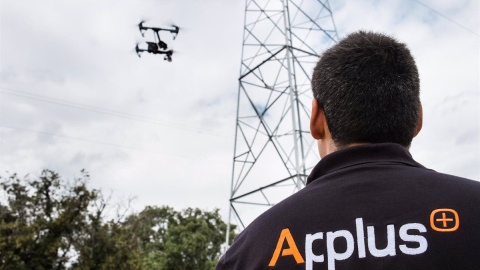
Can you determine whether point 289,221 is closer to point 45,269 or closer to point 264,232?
point 264,232

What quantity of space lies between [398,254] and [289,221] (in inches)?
9.9

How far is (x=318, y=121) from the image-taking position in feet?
4.52

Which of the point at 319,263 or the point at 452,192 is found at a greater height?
the point at 452,192

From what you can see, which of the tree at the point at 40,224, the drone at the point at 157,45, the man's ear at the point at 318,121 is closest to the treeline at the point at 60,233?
the tree at the point at 40,224

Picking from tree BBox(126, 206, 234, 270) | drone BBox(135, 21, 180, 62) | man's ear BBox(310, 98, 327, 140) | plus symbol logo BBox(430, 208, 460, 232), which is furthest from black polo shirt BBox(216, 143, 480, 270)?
tree BBox(126, 206, 234, 270)

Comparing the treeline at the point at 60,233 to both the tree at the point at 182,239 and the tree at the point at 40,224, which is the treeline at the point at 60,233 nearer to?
the tree at the point at 40,224

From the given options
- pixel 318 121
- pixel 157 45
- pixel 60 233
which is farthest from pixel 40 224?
pixel 318 121

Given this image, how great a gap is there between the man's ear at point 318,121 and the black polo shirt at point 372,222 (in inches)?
7.1

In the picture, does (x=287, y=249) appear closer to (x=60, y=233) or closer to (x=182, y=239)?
(x=60, y=233)

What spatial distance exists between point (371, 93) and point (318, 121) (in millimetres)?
177

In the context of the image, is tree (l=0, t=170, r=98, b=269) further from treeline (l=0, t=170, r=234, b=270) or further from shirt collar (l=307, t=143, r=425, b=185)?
shirt collar (l=307, t=143, r=425, b=185)

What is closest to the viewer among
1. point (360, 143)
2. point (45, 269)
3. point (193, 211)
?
point (360, 143)

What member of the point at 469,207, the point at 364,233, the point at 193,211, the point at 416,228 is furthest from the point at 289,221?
the point at 193,211

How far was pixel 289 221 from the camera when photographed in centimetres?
112
